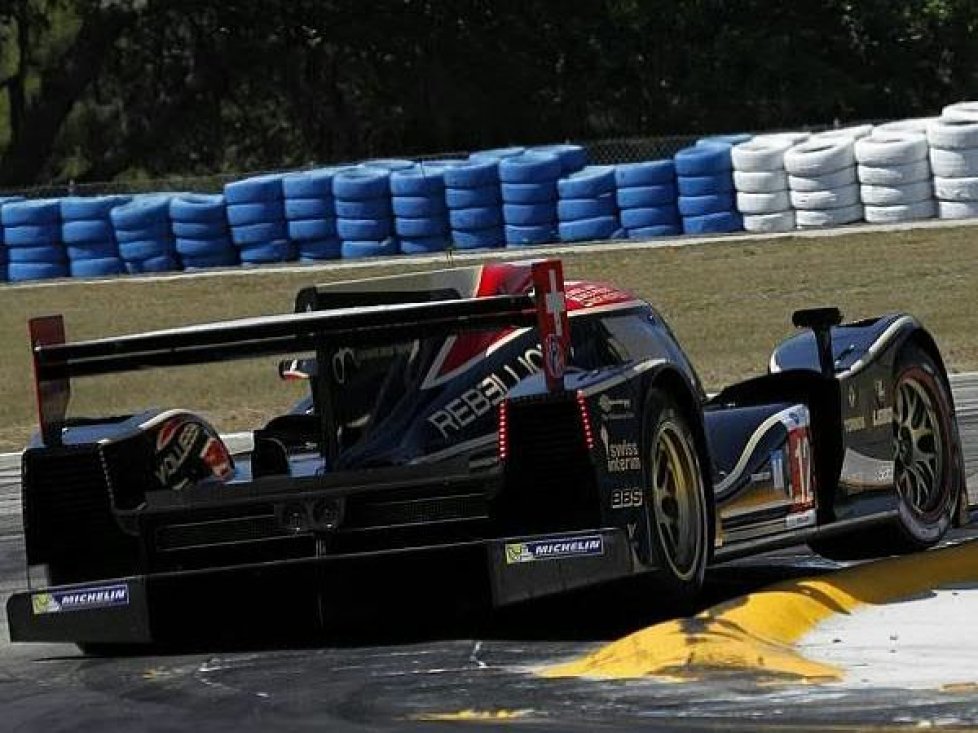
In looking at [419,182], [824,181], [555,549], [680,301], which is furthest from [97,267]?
[555,549]

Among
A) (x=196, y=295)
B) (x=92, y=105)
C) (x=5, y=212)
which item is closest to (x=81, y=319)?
(x=196, y=295)

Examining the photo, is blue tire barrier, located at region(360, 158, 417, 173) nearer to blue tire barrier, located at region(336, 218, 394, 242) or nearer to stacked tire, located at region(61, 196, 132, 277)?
blue tire barrier, located at region(336, 218, 394, 242)

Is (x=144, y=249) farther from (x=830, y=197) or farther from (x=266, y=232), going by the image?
(x=830, y=197)

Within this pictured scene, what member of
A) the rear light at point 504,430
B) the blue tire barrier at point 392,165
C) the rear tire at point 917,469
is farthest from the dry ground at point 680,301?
the rear light at point 504,430

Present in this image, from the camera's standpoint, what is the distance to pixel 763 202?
30.6 meters

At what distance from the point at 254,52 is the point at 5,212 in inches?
600

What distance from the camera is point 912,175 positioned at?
97.8ft

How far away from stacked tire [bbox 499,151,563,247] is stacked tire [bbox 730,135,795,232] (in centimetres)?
237

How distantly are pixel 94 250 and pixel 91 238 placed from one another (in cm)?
17

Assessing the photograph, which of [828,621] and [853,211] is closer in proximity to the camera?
[828,621]

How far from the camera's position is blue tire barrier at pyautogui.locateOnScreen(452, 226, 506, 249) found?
31891 millimetres

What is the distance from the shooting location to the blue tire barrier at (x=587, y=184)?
3139 centimetres

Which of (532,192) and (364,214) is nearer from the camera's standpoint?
(532,192)

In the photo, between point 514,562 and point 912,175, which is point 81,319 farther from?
point 514,562
